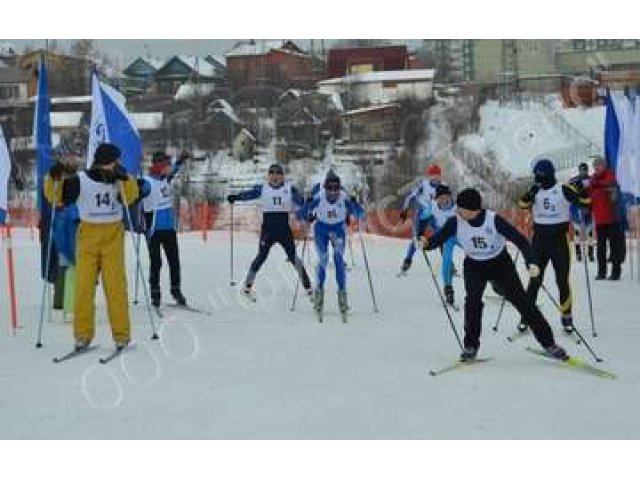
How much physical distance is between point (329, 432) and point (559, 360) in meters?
2.15

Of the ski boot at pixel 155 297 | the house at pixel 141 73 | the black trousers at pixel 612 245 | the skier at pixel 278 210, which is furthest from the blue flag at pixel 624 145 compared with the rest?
the house at pixel 141 73

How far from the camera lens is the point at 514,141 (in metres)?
19.3

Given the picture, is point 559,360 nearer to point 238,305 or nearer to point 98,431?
point 98,431

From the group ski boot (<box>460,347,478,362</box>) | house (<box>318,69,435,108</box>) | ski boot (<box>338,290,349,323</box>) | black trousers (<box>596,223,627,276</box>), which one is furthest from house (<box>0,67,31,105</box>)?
ski boot (<box>460,347,478,362</box>)

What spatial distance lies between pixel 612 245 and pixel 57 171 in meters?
7.22

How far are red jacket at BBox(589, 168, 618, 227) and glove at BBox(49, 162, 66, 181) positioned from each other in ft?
22.9

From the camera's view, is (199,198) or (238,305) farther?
(199,198)

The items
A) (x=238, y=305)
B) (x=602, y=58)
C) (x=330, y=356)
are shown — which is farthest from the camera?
(x=602, y=58)

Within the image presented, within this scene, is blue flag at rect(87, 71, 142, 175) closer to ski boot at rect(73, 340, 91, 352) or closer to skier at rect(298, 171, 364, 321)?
skier at rect(298, 171, 364, 321)

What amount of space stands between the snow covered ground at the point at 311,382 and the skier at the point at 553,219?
20.9 inches

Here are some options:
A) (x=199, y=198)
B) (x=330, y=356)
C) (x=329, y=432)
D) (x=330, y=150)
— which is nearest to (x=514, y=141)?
(x=330, y=150)

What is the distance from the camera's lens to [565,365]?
5773 millimetres

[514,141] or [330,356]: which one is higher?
[514,141]

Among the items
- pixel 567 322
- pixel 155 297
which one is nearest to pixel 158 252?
pixel 155 297
